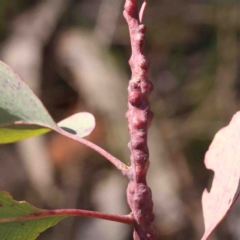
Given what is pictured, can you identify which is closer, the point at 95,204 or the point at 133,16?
the point at 133,16

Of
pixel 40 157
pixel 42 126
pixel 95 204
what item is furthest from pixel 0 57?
pixel 42 126

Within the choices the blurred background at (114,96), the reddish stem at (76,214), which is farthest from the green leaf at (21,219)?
the blurred background at (114,96)

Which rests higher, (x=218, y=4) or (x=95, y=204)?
(x=218, y=4)

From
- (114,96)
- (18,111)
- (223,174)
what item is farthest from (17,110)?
(114,96)

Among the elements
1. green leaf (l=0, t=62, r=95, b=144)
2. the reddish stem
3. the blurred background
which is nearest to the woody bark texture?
the reddish stem

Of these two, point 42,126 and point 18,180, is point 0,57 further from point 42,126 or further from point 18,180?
point 42,126

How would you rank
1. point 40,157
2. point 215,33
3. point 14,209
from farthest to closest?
point 215,33 → point 40,157 → point 14,209
